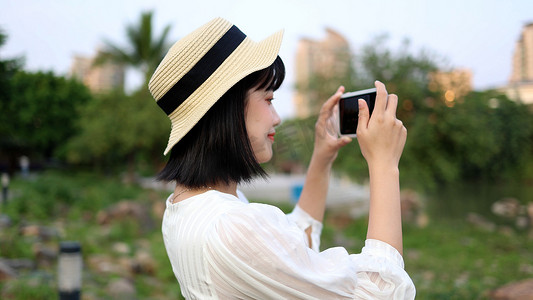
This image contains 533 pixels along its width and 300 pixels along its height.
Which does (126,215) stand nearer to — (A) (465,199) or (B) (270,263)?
(B) (270,263)

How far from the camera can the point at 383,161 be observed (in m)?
0.90

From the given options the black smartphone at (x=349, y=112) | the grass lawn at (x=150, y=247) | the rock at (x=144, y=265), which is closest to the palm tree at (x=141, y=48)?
the grass lawn at (x=150, y=247)

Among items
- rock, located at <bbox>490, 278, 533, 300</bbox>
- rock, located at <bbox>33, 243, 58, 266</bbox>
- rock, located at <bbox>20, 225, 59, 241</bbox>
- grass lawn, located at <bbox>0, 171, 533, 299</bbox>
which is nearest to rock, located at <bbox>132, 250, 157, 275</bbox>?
grass lawn, located at <bbox>0, 171, 533, 299</bbox>

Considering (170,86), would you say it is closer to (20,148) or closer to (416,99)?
(416,99)

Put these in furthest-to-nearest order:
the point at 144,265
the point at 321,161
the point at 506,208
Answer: the point at 506,208, the point at 144,265, the point at 321,161

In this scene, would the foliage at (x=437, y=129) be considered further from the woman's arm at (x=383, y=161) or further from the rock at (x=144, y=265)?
the woman's arm at (x=383, y=161)

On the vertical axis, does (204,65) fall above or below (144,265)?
below

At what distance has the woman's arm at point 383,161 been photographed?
860mm

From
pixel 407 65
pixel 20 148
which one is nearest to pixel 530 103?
pixel 407 65

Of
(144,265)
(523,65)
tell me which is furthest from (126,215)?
(523,65)

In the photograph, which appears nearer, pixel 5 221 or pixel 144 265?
pixel 144 265

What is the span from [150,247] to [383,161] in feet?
18.1

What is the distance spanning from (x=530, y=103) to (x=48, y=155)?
66.8 ft

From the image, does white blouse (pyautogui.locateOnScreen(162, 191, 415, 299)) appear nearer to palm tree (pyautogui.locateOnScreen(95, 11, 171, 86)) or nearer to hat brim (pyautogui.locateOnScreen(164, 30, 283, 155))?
hat brim (pyautogui.locateOnScreen(164, 30, 283, 155))
